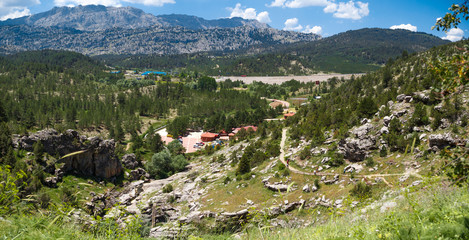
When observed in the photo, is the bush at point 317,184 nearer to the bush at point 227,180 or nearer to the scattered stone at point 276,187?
the scattered stone at point 276,187

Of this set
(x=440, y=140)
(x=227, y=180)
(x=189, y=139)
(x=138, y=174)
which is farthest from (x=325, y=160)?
(x=189, y=139)

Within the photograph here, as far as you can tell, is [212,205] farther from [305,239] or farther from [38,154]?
[38,154]

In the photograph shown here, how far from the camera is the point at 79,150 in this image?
4928cm

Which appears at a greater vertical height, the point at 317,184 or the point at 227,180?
the point at 317,184

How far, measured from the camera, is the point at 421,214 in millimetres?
6031

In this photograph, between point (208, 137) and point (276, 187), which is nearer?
point (276, 187)

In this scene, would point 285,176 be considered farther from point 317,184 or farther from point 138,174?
point 138,174

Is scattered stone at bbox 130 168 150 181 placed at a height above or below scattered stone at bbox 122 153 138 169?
below

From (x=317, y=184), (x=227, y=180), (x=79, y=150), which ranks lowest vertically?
(x=79, y=150)

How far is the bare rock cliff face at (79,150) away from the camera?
44.2m

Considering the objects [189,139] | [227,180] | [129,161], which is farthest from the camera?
[189,139]

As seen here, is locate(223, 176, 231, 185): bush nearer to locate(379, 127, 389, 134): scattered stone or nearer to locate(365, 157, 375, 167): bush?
locate(365, 157, 375, 167): bush

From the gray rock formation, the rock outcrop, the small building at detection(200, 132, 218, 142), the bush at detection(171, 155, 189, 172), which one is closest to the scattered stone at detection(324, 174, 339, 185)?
the rock outcrop

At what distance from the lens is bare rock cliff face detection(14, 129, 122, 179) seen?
44219 mm
